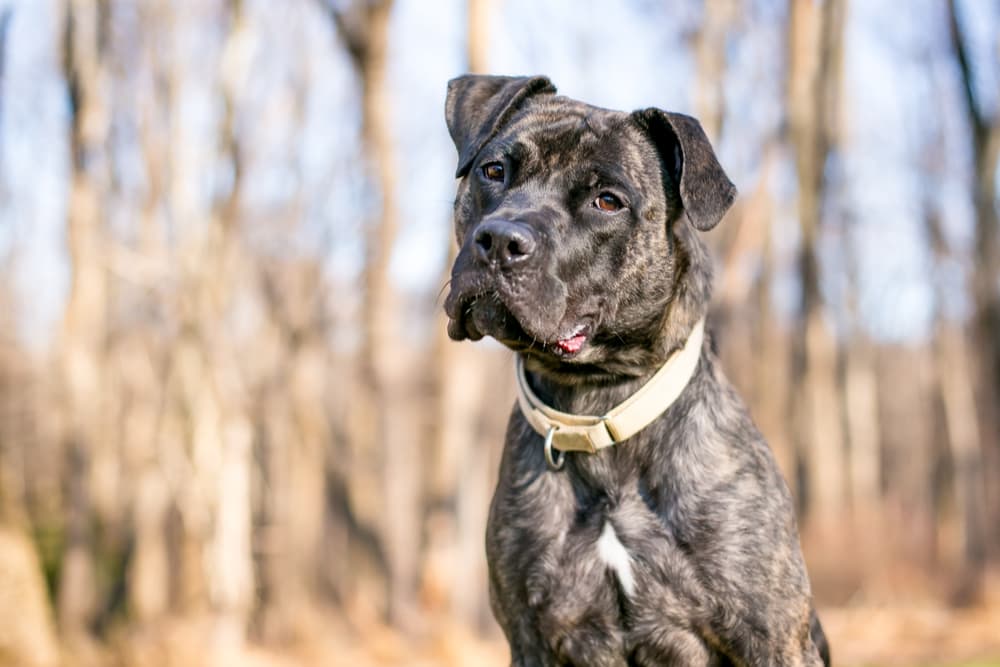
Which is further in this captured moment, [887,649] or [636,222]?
[887,649]

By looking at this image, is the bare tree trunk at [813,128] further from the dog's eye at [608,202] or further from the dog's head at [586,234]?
the dog's eye at [608,202]

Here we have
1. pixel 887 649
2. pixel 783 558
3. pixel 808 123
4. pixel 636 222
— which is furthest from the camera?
pixel 808 123

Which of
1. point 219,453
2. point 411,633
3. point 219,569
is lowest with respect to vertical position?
point 411,633

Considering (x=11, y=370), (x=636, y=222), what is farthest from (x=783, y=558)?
(x=11, y=370)

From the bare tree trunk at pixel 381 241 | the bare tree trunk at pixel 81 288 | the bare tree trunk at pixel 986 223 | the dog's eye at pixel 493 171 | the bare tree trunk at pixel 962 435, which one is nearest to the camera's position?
the dog's eye at pixel 493 171

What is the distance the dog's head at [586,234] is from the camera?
3316 mm

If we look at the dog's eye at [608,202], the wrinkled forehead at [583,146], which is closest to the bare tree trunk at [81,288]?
the wrinkled forehead at [583,146]

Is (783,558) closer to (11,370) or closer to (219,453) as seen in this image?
(219,453)

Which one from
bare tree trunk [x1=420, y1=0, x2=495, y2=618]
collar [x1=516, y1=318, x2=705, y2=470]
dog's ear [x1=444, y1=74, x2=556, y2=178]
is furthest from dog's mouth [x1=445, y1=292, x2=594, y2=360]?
bare tree trunk [x1=420, y1=0, x2=495, y2=618]

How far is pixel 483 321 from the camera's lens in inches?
134

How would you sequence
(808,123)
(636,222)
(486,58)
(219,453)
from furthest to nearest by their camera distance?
1. (808,123)
2. (219,453)
3. (486,58)
4. (636,222)

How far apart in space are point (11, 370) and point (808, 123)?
2525 cm

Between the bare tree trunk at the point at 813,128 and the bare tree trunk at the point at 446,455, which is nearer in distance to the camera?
the bare tree trunk at the point at 446,455

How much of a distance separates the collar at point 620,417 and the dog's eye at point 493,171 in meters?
0.81
